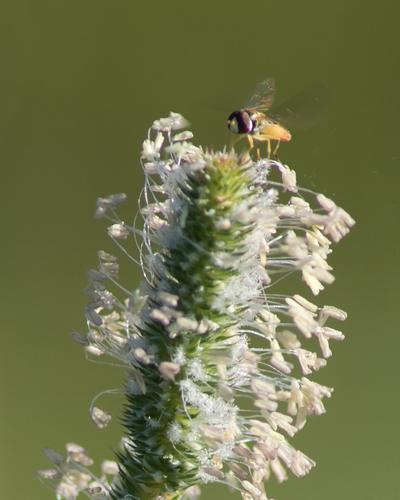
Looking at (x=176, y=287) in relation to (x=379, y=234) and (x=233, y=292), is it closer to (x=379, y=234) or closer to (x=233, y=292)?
(x=233, y=292)

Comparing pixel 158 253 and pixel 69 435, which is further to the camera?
pixel 69 435

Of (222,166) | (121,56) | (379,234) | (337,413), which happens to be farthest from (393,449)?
(222,166)

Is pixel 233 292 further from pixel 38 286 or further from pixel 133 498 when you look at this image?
pixel 38 286

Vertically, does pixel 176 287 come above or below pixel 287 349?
above

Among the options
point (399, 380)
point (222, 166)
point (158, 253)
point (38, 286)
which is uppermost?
point (222, 166)

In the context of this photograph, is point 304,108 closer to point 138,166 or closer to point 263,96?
point 263,96

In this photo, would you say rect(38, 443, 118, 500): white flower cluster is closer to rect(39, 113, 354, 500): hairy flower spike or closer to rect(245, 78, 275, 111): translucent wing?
rect(39, 113, 354, 500): hairy flower spike

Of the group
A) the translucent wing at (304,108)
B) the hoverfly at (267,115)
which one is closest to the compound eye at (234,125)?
the hoverfly at (267,115)

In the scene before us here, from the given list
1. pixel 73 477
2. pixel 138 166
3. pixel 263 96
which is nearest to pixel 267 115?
pixel 263 96
